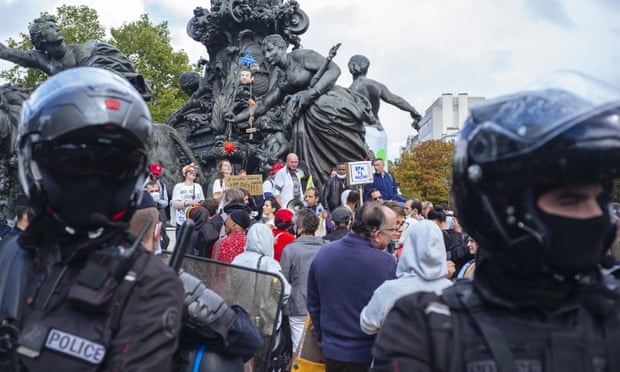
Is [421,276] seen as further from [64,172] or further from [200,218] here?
[200,218]

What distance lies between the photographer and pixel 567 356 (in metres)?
1.82

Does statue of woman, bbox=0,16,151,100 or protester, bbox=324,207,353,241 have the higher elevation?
statue of woman, bbox=0,16,151,100

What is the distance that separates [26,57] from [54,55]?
0.55 meters

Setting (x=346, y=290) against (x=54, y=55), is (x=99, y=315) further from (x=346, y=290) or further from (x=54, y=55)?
(x=54, y=55)

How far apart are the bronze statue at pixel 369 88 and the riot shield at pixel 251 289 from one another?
50.8 ft

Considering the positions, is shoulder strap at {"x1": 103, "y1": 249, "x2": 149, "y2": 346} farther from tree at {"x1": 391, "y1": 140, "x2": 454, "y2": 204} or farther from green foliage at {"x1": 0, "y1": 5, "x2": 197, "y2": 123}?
tree at {"x1": 391, "y1": 140, "x2": 454, "y2": 204}

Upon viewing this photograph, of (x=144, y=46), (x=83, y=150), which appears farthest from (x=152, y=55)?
(x=83, y=150)

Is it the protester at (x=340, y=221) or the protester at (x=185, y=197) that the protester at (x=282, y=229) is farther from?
the protester at (x=185, y=197)

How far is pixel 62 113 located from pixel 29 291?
0.50 meters

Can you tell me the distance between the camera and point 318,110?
60.5ft

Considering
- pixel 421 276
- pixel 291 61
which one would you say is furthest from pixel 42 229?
pixel 291 61

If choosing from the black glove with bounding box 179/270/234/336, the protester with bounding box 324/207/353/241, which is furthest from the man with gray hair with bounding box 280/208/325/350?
the black glove with bounding box 179/270/234/336

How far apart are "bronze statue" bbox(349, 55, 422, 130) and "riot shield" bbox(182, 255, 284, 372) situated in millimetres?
15488

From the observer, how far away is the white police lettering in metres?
2.06
